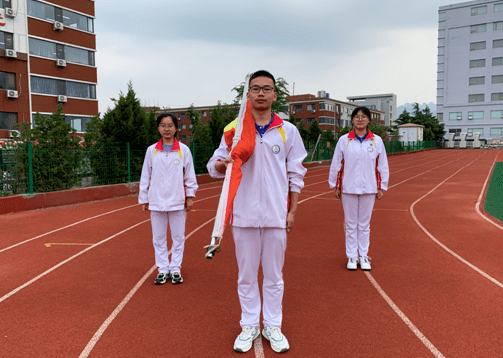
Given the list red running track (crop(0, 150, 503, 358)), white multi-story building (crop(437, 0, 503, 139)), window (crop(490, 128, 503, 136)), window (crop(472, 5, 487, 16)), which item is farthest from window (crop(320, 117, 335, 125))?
red running track (crop(0, 150, 503, 358))

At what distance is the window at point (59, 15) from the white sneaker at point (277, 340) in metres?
35.4

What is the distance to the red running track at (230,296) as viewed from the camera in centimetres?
330

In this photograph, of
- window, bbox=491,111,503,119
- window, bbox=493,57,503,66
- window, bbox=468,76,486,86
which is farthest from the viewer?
window, bbox=468,76,486,86

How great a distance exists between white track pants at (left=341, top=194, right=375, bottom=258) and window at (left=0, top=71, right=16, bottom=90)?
31852 millimetres

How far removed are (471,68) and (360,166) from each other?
8620cm

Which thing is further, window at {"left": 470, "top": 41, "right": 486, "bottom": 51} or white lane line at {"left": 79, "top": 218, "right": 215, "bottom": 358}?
window at {"left": 470, "top": 41, "right": 486, "bottom": 51}

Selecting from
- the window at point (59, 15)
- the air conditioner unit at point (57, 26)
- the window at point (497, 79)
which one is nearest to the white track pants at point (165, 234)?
the window at point (59, 15)

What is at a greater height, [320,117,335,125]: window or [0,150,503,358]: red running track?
[320,117,335,125]: window

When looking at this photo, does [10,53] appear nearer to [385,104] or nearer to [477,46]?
[477,46]

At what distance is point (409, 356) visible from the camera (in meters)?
3.10

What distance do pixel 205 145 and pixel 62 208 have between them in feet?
27.2

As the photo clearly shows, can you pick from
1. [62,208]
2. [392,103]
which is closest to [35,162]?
[62,208]

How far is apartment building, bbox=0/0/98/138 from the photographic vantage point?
2905cm

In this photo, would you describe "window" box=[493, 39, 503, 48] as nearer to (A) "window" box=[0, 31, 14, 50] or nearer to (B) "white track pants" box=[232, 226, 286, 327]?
(A) "window" box=[0, 31, 14, 50]
